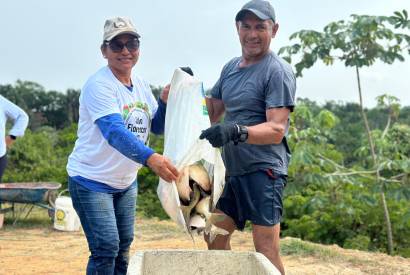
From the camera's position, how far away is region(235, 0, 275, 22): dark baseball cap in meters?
3.00

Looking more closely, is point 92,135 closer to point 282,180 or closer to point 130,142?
point 130,142

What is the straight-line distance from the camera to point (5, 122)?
6.08m

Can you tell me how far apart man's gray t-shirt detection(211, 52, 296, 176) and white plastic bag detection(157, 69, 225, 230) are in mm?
266

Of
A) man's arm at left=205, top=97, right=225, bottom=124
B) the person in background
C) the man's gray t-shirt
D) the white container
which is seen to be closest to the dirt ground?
the white container

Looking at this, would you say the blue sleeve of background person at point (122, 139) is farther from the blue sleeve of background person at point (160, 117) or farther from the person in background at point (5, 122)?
the person in background at point (5, 122)

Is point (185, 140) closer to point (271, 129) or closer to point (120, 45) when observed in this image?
point (271, 129)

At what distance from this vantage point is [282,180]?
3160 millimetres

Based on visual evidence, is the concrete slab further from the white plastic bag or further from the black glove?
the black glove

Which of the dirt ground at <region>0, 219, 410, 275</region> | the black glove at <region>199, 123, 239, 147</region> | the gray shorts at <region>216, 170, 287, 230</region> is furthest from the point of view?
the dirt ground at <region>0, 219, 410, 275</region>

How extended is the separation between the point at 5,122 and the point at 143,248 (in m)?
2.10

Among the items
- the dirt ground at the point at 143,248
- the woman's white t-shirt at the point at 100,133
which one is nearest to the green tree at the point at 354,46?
the dirt ground at the point at 143,248

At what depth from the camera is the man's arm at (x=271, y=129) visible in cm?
286

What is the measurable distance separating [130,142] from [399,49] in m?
5.75

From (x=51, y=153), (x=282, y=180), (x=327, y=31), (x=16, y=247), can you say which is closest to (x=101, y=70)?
(x=282, y=180)
